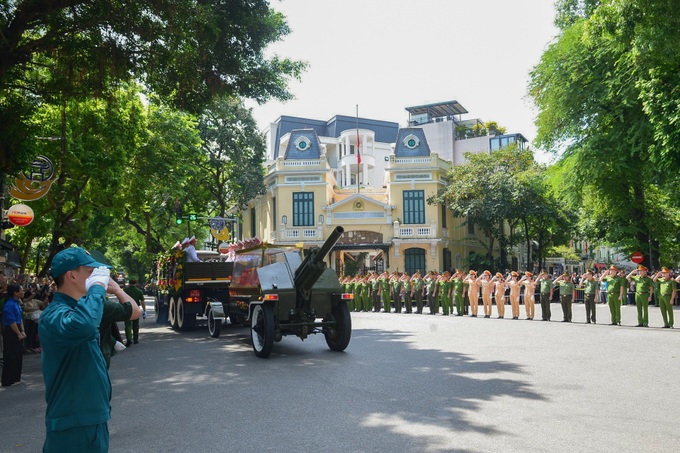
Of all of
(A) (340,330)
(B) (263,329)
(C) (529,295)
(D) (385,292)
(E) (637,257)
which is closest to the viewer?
(B) (263,329)

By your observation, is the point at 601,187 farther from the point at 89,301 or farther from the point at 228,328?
the point at 89,301

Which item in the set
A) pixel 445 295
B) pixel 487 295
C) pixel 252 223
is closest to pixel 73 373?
pixel 487 295

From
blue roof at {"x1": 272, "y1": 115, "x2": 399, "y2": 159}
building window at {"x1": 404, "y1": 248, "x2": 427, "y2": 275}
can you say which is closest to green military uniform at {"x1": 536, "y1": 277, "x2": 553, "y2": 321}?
building window at {"x1": 404, "y1": 248, "x2": 427, "y2": 275}

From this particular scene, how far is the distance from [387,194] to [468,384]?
36.9 meters

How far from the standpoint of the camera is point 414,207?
43.8 meters

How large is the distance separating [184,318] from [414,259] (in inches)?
1093

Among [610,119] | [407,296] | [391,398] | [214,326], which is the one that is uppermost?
[610,119]

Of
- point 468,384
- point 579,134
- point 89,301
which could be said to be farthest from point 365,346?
point 579,134

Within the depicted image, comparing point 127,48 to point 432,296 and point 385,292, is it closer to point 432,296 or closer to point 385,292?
point 432,296

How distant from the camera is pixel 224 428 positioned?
6.54m

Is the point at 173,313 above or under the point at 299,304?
under

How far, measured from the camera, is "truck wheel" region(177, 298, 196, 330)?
17578 millimetres

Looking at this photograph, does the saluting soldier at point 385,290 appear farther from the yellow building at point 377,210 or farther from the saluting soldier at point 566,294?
the yellow building at point 377,210

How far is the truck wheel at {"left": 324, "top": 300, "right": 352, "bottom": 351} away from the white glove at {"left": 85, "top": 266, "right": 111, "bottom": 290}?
875 cm
